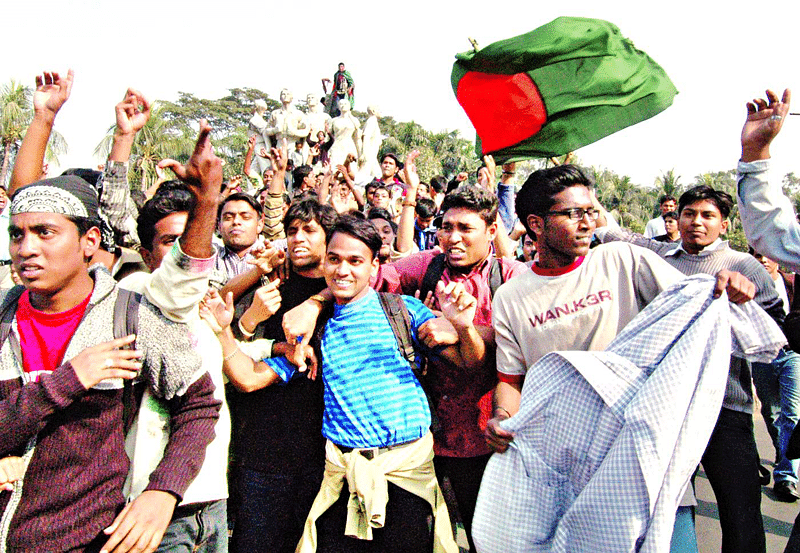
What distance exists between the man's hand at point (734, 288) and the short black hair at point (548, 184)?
74cm

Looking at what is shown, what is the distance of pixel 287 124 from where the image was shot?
1414 cm

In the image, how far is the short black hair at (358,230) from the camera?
2777 mm

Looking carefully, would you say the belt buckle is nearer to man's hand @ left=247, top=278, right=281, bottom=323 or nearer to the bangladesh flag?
man's hand @ left=247, top=278, right=281, bottom=323

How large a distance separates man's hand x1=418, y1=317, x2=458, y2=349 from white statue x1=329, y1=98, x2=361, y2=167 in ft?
40.3

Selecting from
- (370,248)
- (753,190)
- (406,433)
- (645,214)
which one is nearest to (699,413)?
(753,190)

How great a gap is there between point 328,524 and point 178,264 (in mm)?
1396

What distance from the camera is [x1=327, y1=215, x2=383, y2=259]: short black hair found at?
2777 mm

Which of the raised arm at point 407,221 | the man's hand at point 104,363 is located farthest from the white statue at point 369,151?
the man's hand at point 104,363

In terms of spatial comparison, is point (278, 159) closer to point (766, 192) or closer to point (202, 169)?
point (202, 169)

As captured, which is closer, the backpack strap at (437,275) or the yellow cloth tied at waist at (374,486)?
the yellow cloth tied at waist at (374,486)

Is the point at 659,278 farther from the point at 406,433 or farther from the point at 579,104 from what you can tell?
the point at 579,104

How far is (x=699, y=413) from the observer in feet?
6.41

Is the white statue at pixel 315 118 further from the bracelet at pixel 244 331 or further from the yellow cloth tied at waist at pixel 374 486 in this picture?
the yellow cloth tied at waist at pixel 374 486

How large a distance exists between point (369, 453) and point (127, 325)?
44.1 inches
